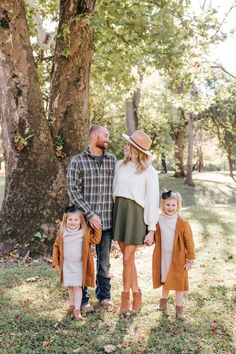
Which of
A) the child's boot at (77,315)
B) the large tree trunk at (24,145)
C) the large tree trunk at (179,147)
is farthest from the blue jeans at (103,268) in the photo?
the large tree trunk at (179,147)

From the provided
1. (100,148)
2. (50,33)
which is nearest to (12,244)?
(100,148)

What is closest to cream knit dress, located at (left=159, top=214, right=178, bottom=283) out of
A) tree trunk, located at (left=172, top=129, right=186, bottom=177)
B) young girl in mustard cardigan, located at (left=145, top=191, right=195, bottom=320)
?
young girl in mustard cardigan, located at (left=145, top=191, right=195, bottom=320)

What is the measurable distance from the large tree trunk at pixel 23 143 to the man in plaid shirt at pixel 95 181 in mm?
2866

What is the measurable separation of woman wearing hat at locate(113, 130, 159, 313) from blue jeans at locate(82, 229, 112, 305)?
0.71 feet

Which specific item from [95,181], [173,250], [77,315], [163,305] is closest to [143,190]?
[95,181]

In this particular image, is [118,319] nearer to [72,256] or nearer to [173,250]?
[72,256]

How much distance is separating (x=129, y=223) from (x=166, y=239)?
483 mm

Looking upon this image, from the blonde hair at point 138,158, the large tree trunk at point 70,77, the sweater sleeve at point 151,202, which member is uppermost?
the large tree trunk at point 70,77

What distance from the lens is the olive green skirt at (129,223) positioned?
5.06 m

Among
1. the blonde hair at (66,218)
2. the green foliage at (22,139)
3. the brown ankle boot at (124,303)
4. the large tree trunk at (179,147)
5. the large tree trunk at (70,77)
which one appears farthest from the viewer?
the large tree trunk at (179,147)

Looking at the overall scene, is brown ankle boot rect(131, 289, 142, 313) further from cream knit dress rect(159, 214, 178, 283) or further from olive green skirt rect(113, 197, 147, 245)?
olive green skirt rect(113, 197, 147, 245)

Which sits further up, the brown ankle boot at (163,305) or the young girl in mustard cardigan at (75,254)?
the young girl in mustard cardigan at (75,254)

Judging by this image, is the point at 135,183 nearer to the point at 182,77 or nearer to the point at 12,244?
the point at 12,244

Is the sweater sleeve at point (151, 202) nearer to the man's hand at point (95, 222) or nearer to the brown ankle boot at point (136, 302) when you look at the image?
the man's hand at point (95, 222)
